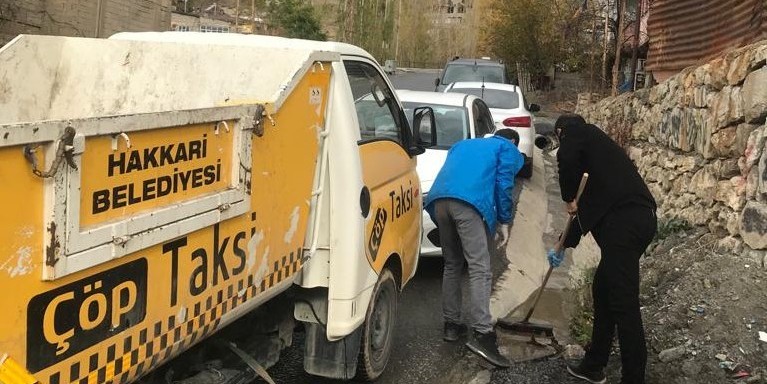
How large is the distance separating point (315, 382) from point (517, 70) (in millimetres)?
31959

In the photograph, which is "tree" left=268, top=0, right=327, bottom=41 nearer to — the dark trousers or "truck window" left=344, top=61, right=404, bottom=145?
"truck window" left=344, top=61, right=404, bottom=145

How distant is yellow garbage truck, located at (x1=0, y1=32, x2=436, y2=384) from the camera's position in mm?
2064

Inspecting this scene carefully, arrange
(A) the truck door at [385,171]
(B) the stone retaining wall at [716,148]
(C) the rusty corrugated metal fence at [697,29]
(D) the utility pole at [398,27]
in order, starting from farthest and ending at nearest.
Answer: (D) the utility pole at [398,27] < (C) the rusty corrugated metal fence at [697,29] < (B) the stone retaining wall at [716,148] < (A) the truck door at [385,171]

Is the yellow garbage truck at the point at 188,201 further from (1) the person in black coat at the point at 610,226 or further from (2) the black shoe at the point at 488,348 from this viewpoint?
(1) the person in black coat at the point at 610,226

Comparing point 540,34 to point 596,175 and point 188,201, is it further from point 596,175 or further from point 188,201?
point 188,201

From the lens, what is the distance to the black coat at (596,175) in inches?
177

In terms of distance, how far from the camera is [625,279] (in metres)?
4.36

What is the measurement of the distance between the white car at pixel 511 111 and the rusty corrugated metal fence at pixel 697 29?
2338 mm

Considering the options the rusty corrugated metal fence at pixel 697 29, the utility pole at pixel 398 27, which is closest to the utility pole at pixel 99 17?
the rusty corrugated metal fence at pixel 697 29

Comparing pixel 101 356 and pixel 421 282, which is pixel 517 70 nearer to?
pixel 421 282

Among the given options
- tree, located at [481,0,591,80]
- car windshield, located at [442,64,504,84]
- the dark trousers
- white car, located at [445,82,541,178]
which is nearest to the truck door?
the dark trousers

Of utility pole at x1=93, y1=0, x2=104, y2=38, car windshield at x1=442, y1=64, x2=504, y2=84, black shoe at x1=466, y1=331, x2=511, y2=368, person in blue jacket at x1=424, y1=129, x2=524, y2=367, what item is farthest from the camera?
car windshield at x1=442, y1=64, x2=504, y2=84

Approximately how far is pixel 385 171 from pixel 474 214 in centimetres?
91

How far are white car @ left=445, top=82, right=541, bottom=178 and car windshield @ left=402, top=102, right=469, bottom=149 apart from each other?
108 inches
